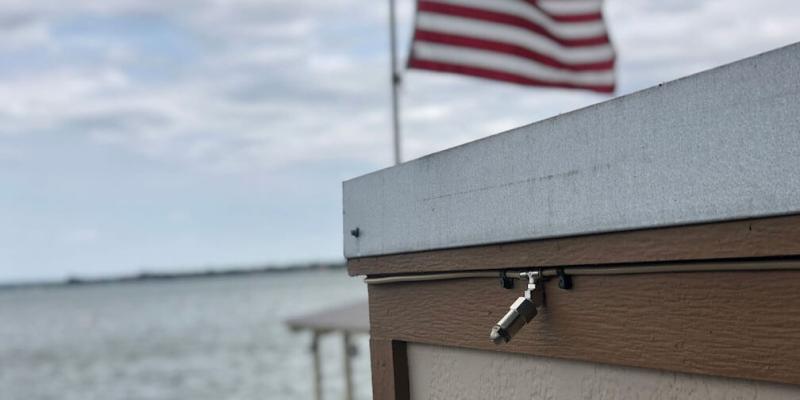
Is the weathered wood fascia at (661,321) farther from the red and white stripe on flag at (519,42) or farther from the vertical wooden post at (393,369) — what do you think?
the red and white stripe on flag at (519,42)

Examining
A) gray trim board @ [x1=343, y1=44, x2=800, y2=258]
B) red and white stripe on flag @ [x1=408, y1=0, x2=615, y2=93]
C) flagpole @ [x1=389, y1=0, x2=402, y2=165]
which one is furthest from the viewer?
red and white stripe on flag @ [x1=408, y1=0, x2=615, y2=93]

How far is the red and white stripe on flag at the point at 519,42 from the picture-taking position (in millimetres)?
5586

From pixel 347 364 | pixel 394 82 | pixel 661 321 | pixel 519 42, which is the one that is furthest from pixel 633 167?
pixel 347 364

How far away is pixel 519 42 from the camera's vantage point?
19.7 feet

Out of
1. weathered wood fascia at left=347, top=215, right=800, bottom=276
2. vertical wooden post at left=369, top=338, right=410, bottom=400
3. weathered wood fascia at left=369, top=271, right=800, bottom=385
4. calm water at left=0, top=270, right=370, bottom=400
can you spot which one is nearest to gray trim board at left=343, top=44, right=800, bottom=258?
weathered wood fascia at left=347, top=215, right=800, bottom=276

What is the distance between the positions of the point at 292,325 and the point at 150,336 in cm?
6208

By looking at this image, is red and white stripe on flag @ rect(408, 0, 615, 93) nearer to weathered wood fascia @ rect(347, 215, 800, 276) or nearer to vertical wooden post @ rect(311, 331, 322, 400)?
weathered wood fascia @ rect(347, 215, 800, 276)

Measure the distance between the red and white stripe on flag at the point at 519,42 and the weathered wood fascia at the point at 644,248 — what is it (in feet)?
9.59

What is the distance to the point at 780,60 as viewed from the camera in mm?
1764

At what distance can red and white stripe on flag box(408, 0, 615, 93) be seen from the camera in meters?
5.59

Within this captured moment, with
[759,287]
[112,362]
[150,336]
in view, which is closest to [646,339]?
[759,287]

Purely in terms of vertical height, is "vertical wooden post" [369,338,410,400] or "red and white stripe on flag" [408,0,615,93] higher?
"red and white stripe on flag" [408,0,615,93]

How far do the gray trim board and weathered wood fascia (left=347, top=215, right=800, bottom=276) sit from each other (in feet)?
0.07

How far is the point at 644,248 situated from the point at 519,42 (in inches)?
161
